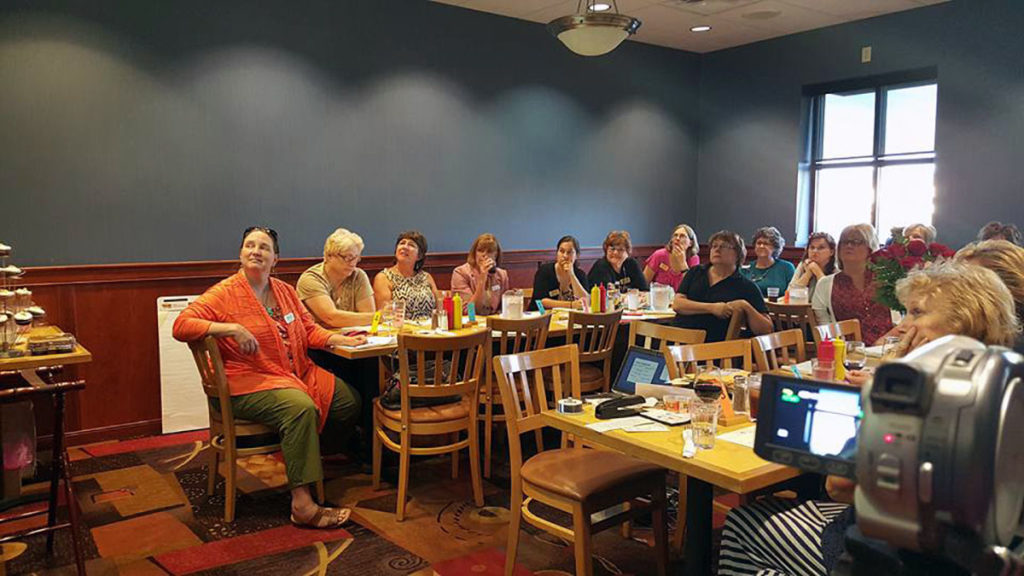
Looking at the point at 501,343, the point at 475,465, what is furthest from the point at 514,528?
the point at 501,343

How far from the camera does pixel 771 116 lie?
25.1ft

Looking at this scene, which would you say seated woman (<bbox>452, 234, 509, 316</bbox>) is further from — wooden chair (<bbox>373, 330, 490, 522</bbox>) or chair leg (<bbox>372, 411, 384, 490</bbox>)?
chair leg (<bbox>372, 411, 384, 490</bbox>)

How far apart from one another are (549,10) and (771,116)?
8.46 ft

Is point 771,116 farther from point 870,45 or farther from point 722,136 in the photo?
point 870,45

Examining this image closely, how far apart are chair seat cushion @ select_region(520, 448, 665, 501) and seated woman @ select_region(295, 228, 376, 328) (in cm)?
199

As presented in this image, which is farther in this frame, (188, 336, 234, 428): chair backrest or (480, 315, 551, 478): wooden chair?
(480, 315, 551, 478): wooden chair

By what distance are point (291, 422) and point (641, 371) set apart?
5.47ft

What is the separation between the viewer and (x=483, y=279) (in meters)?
5.41

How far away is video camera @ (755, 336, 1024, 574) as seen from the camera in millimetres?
1031

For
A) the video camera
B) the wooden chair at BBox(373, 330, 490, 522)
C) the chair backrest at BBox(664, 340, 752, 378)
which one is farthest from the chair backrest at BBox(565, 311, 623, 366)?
the video camera

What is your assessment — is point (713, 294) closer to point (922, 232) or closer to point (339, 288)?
point (339, 288)

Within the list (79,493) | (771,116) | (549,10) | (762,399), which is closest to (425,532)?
(79,493)

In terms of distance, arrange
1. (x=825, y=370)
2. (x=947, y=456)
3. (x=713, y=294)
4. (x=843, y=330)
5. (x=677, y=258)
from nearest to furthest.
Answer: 1. (x=947, y=456)
2. (x=825, y=370)
3. (x=843, y=330)
4. (x=713, y=294)
5. (x=677, y=258)

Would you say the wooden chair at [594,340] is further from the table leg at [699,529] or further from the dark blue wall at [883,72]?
the dark blue wall at [883,72]
